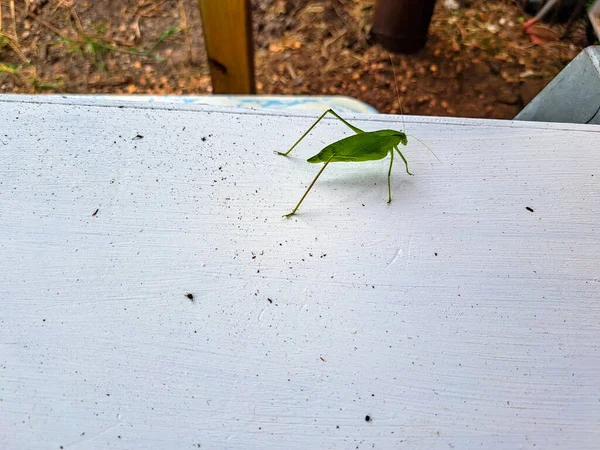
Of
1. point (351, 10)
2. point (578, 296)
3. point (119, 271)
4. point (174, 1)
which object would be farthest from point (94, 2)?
point (578, 296)

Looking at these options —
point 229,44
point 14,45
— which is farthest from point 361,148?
point 14,45

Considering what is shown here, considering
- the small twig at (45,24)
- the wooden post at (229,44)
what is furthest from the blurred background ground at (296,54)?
the wooden post at (229,44)

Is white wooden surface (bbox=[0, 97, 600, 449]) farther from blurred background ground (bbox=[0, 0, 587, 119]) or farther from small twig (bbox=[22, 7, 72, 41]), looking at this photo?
small twig (bbox=[22, 7, 72, 41])

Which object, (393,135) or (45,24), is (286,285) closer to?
(393,135)

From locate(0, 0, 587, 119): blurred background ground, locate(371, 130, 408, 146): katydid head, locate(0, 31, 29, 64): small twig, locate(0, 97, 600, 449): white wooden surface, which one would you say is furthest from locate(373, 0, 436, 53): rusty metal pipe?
locate(0, 31, 29, 64): small twig

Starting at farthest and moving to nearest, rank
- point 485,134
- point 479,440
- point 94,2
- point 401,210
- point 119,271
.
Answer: point 94,2 → point 485,134 → point 401,210 → point 119,271 → point 479,440

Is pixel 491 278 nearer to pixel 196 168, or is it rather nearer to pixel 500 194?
pixel 500 194
